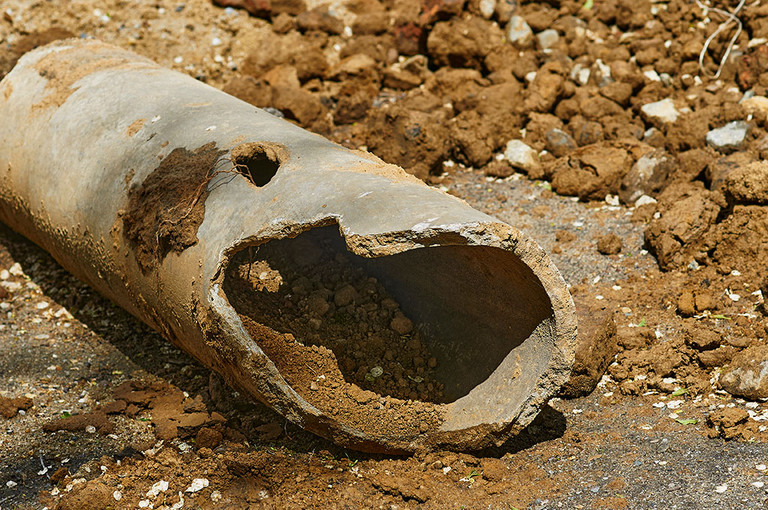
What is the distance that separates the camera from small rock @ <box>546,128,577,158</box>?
17.1ft

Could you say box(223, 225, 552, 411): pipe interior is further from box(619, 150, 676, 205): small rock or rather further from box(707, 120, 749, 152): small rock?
box(707, 120, 749, 152): small rock

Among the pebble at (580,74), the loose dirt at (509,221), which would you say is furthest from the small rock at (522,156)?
the pebble at (580,74)

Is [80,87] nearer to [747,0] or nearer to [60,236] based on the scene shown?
[60,236]

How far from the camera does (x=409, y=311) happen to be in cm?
374

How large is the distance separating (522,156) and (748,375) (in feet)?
7.58

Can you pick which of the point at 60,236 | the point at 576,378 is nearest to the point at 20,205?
the point at 60,236

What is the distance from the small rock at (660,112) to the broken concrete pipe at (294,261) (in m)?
2.29

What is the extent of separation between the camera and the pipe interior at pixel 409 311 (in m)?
3.20

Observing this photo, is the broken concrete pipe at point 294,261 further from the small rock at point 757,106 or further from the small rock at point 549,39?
the small rock at point 549,39

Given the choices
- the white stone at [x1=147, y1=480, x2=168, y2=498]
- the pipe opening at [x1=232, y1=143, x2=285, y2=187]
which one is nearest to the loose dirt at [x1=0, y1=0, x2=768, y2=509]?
the white stone at [x1=147, y1=480, x2=168, y2=498]

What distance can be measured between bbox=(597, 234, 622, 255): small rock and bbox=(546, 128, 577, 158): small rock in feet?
3.10

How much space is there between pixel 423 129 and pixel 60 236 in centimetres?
222

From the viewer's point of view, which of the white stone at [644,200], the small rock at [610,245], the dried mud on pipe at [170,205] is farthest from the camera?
the white stone at [644,200]

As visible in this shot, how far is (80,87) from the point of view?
4.09 meters
